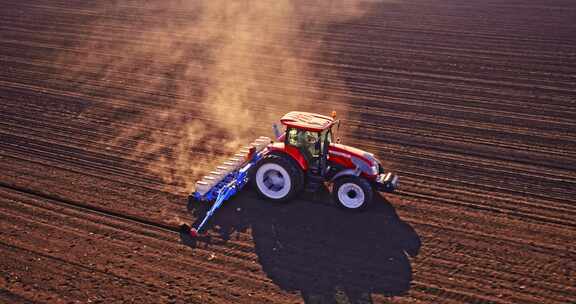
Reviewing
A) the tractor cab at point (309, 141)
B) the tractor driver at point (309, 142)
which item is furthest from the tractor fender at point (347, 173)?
the tractor driver at point (309, 142)

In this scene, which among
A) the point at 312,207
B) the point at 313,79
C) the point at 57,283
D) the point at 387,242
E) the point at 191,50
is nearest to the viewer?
the point at 57,283

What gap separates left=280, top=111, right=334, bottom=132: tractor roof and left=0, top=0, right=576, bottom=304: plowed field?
166 cm

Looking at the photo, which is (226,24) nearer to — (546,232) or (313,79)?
(313,79)

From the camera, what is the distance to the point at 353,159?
34.2 feet

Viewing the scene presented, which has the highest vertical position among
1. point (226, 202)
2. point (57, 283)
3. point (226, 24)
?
point (226, 24)

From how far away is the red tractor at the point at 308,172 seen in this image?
10.2 m

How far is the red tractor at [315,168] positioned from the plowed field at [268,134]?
0.42 m

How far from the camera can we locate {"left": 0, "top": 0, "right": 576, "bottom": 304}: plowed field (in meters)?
8.69

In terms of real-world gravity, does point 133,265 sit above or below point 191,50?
below

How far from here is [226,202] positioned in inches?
424

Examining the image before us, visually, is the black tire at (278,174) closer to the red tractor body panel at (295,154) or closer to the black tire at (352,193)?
the red tractor body panel at (295,154)

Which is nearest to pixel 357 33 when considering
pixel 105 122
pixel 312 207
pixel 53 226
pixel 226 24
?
pixel 226 24

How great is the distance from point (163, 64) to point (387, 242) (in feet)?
43.0

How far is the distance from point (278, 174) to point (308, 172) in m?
0.62
